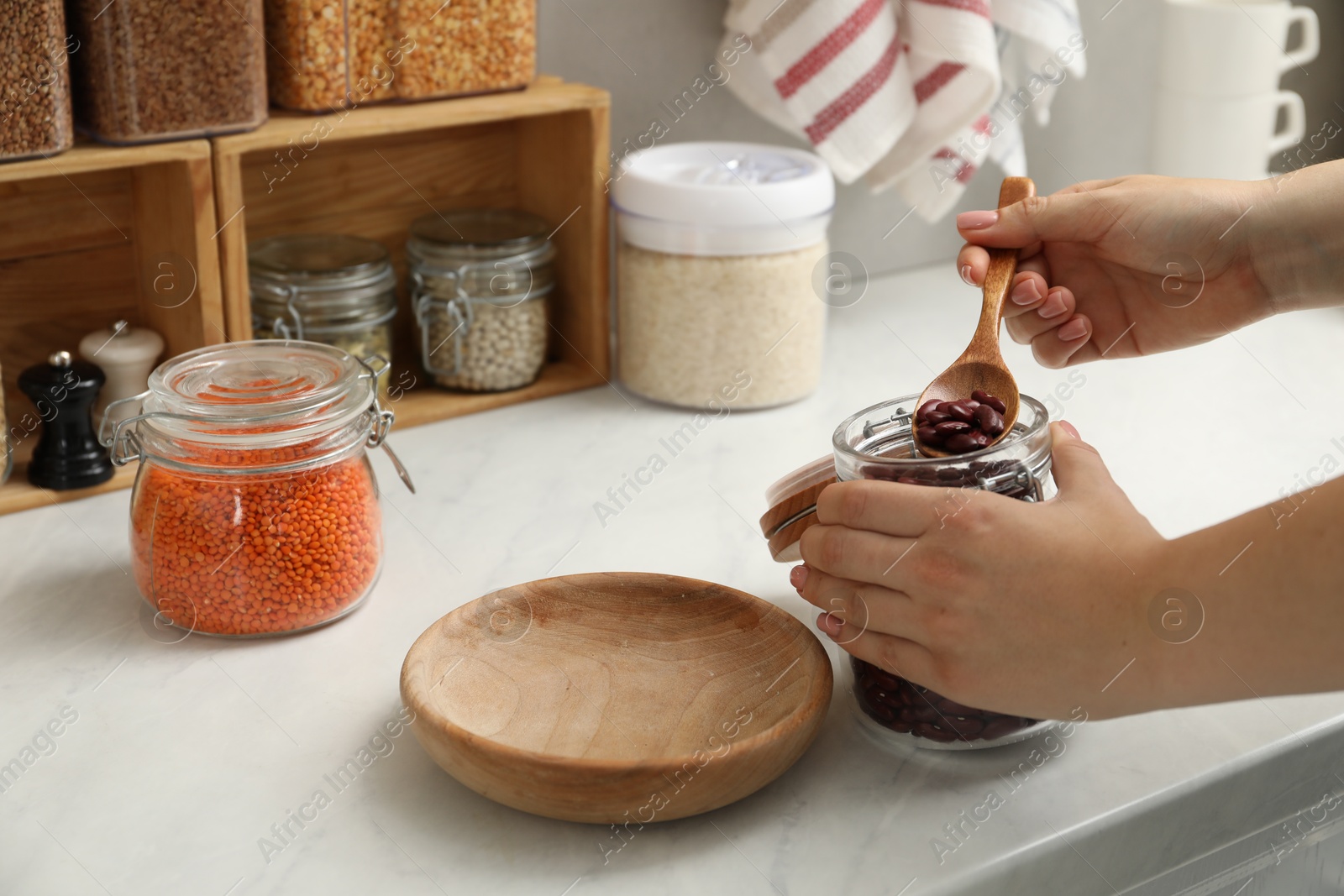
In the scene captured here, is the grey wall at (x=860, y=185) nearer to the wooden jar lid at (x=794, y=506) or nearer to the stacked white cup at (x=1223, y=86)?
the stacked white cup at (x=1223, y=86)

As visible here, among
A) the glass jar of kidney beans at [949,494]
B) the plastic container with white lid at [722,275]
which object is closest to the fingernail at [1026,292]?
the glass jar of kidney beans at [949,494]

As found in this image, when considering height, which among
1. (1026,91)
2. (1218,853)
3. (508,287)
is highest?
(1026,91)

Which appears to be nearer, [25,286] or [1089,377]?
[25,286]

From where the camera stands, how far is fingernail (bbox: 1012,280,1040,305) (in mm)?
746

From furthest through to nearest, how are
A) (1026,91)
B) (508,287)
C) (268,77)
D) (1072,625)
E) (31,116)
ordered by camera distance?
1. (1026,91)
2. (508,287)
3. (268,77)
4. (31,116)
5. (1072,625)

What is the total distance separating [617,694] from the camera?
60 cm

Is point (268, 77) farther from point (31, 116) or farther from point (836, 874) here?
point (836, 874)

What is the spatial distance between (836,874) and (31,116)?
2.06ft

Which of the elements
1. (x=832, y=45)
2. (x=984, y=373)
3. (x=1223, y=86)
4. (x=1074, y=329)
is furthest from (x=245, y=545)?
(x=1223, y=86)

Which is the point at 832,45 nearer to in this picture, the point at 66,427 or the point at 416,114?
the point at 416,114

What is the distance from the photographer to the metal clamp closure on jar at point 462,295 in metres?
0.97

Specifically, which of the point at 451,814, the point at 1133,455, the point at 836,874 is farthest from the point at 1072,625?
the point at 1133,455

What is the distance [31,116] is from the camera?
0.73 m

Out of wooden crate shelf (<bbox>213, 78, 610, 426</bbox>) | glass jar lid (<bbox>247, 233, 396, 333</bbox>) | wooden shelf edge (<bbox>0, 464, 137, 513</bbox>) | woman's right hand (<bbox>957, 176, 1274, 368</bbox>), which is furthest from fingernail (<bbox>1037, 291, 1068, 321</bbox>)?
wooden shelf edge (<bbox>0, 464, 137, 513</bbox>)
